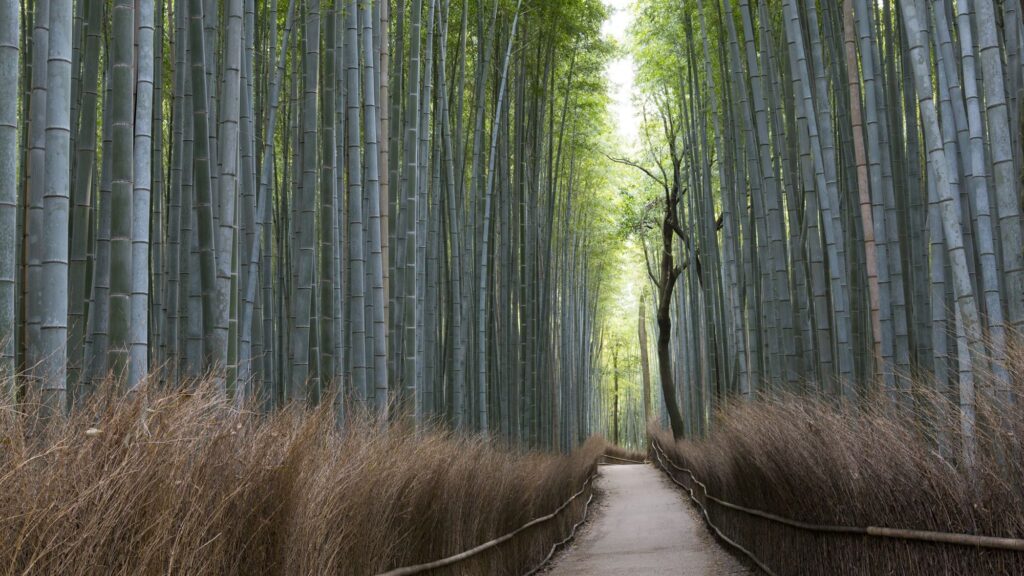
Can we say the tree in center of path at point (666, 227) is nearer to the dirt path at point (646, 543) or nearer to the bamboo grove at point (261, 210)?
the dirt path at point (646, 543)

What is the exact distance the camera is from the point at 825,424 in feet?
13.3

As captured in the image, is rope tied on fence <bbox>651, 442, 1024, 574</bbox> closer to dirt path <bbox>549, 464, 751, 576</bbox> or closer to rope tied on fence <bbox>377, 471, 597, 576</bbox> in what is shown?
dirt path <bbox>549, 464, 751, 576</bbox>

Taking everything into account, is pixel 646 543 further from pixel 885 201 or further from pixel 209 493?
pixel 209 493

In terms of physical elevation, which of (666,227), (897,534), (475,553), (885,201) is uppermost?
(666,227)

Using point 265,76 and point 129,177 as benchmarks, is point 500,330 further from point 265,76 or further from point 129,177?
point 129,177

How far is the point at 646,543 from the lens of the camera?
7445mm

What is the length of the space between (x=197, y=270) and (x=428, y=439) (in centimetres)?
132

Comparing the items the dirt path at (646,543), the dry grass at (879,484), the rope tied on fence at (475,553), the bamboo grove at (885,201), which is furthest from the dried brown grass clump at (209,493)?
the dirt path at (646,543)

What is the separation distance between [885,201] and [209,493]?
177 inches

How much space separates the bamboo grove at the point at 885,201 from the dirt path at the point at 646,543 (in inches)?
50.9

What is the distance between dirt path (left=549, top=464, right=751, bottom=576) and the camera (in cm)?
604

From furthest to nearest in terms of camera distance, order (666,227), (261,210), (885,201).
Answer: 1. (666,227)
2. (261,210)
3. (885,201)

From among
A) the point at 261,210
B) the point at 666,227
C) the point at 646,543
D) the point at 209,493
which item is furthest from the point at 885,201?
the point at 666,227

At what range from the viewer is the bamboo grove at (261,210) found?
3020 millimetres
